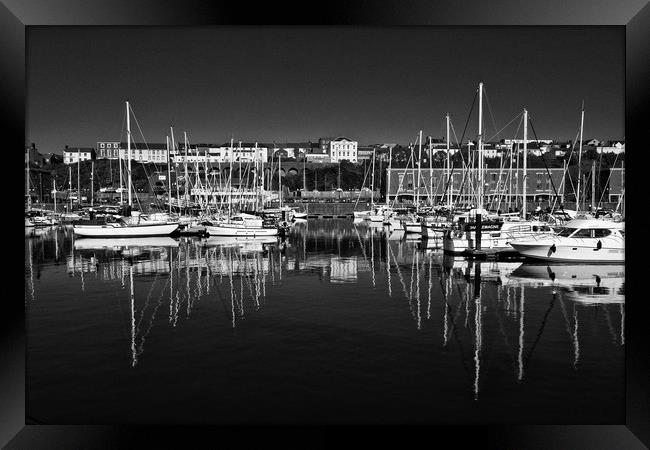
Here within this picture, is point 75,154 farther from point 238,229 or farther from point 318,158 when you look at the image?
point 238,229

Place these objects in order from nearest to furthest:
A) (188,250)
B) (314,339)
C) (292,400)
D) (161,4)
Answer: (161,4) < (292,400) < (314,339) < (188,250)

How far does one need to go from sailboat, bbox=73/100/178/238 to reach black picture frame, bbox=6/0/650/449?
27798 mm

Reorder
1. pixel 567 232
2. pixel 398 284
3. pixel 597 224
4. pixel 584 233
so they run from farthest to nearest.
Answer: pixel 567 232, pixel 584 233, pixel 597 224, pixel 398 284

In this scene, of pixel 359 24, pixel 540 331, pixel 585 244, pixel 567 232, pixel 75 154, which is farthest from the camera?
pixel 75 154

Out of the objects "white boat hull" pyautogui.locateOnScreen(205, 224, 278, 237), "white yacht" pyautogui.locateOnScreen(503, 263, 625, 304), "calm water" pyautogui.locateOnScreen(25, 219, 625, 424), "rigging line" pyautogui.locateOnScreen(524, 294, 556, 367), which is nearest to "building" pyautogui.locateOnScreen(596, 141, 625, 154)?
"white boat hull" pyautogui.locateOnScreen(205, 224, 278, 237)

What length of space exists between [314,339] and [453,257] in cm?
1338

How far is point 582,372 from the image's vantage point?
7258 millimetres

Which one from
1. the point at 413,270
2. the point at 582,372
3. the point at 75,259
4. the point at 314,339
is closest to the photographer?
the point at 582,372

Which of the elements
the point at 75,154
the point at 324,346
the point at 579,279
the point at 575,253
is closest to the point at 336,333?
the point at 324,346

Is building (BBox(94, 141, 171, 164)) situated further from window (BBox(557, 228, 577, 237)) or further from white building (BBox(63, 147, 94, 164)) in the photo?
window (BBox(557, 228, 577, 237))

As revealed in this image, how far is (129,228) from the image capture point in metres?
30.8

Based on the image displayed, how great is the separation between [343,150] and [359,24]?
10880 cm

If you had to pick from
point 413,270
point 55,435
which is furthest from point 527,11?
point 413,270

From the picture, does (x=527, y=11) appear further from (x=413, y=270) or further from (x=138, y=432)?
(x=413, y=270)
